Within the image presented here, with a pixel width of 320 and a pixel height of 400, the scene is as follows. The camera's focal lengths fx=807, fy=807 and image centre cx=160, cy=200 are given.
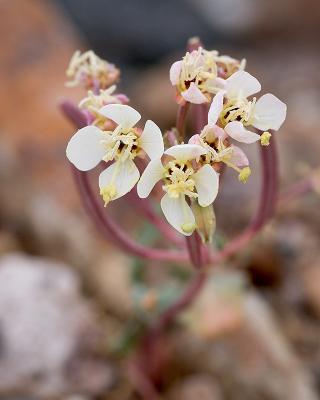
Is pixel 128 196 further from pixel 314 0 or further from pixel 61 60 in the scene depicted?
pixel 314 0

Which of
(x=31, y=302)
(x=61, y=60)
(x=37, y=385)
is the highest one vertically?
(x=61, y=60)

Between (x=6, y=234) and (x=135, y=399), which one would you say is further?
(x=6, y=234)

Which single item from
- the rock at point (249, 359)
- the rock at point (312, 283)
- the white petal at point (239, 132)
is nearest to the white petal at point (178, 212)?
the white petal at point (239, 132)

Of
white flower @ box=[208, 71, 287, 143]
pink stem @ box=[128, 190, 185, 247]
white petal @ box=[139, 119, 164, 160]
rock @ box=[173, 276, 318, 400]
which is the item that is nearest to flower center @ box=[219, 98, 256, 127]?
white flower @ box=[208, 71, 287, 143]

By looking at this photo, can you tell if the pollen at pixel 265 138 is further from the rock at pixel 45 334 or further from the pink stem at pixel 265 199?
the rock at pixel 45 334

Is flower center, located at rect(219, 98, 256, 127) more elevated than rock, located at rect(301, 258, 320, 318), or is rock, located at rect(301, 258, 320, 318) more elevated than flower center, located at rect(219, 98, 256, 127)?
rock, located at rect(301, 258, 320, 318)

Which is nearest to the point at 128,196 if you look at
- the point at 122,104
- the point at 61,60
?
the point at 122,104

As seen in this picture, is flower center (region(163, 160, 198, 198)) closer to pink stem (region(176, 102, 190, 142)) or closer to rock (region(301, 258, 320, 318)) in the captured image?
pink stem (region(176, 102, 190, 142))
